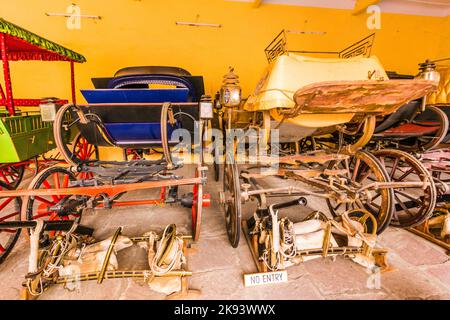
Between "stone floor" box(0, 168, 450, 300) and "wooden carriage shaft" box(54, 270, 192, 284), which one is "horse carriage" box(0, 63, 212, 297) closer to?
"wooden carriage shaft" box(54, 270, 192, 284)

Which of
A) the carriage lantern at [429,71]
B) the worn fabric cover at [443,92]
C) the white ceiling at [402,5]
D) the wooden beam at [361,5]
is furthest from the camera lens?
the white ceiling at [402,5]

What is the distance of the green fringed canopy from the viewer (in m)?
2.24

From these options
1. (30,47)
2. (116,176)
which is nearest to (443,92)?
(116,176)

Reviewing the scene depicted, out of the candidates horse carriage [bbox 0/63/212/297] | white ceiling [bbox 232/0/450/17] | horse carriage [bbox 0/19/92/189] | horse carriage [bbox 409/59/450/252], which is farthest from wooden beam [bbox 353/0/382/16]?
horse carriage [bbox 0/19/92/189]

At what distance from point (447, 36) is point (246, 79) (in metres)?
6.66

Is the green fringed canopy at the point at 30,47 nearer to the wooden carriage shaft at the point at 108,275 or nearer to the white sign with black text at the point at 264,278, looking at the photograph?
the wooden carriage shaft at the point at 108,275

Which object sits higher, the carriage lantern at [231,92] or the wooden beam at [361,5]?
the wooden beam at [361,5]

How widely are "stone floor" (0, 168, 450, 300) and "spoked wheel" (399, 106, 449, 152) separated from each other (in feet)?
4.16

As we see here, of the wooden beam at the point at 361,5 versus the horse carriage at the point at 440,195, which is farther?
the wooden beam at the point at 361,5

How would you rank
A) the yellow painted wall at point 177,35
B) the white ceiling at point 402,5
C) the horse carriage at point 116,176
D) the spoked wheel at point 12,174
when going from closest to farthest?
1. the horse carriage at point 116,176
2. the spoked wheel at point 12,174
3. the yellow painted wall at point 177,35
4. the white ceiling at point 402,5

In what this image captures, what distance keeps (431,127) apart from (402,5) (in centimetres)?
569

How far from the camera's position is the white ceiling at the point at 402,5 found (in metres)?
5.95

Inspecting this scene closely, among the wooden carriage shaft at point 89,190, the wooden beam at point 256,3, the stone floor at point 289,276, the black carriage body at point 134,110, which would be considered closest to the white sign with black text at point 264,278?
the stone floor at point 289,276

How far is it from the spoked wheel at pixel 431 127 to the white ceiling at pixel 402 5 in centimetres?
476
